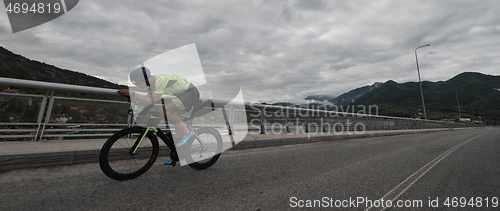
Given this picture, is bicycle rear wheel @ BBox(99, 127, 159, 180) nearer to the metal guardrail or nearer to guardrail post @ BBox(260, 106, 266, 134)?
the metal guardrail

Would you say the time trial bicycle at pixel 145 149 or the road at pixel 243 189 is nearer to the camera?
the road at pixel 243 189

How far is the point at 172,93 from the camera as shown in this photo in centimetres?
305

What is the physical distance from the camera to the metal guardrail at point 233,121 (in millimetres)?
4242

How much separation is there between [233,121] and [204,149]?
4.17 meters

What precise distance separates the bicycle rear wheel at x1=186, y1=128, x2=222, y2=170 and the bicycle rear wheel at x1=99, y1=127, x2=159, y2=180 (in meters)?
0.52

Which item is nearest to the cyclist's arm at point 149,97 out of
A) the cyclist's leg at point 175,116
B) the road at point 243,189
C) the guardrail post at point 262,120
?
the cyclist's leg at point 175,116

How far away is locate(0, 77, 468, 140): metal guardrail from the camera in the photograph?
4.24 metres

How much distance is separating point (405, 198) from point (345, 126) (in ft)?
37.9

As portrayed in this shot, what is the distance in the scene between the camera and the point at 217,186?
265 centimetres

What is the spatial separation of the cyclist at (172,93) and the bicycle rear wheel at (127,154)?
0.99ft

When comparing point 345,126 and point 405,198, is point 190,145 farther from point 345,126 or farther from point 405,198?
point 345,126

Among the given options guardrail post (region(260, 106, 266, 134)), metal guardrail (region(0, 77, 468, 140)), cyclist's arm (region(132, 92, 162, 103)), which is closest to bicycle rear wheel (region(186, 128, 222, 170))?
cyclist's arm (region(132, 92, 162, 103))

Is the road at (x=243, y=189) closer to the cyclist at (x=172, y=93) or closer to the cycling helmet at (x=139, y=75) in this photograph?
the cyclist at (x=172, y=93)

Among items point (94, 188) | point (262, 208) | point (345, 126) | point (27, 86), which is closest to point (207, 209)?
point (262, 208)
